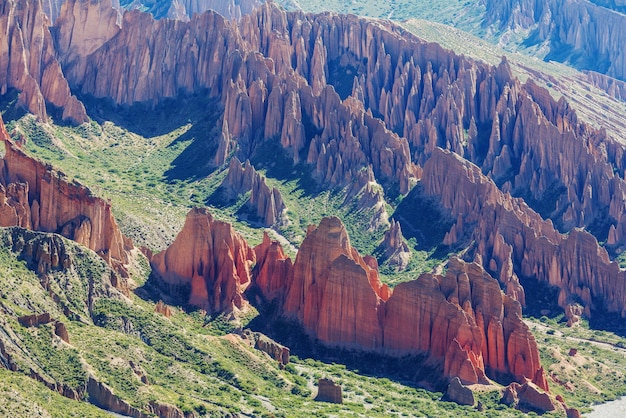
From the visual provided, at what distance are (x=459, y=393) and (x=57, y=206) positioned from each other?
138 feet

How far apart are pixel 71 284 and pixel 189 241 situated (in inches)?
841

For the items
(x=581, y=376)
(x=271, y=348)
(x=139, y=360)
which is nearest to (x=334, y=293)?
(x=271, y=348)

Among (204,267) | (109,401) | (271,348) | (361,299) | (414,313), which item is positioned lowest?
(109,401)

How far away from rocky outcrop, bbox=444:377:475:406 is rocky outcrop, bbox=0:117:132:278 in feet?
108

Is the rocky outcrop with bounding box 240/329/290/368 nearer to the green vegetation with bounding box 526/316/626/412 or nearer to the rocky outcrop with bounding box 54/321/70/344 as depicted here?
the green vegetation with bounding box 526/316/626/412

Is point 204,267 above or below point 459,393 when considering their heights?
above

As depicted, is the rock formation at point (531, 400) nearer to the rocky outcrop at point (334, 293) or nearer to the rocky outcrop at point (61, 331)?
the rocky outcrop at point (334, 293)

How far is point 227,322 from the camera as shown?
607ft

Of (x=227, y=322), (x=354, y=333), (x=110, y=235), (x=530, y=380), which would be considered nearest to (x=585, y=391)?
(x=530, y=380)

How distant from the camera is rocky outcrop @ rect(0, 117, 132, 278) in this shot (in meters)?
182

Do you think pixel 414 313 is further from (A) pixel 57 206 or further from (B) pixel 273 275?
(A) pixel 57 206

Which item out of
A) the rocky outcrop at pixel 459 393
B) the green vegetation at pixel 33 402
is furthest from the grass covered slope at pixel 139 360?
the rocky outcrop at pixel 459 393

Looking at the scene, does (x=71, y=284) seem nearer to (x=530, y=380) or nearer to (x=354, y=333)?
(x=354, y=333)

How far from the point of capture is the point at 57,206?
184 meters
